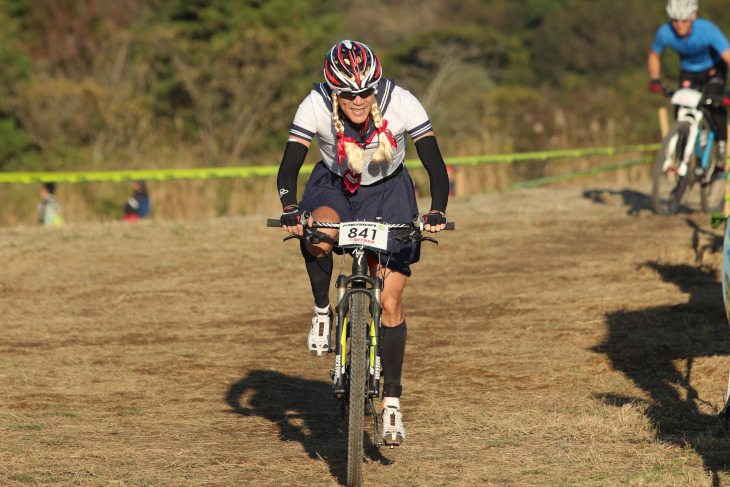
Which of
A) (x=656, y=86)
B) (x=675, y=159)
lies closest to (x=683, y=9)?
(x=656, y=86)

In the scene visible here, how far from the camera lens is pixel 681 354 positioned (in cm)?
747

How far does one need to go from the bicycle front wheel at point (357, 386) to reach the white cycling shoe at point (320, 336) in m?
0.72

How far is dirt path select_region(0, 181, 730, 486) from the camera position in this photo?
556 centimetres

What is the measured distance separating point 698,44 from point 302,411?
781 centimetres

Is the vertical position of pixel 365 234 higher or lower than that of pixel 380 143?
lower

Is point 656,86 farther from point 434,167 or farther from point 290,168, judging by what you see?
Answer: point 290,168

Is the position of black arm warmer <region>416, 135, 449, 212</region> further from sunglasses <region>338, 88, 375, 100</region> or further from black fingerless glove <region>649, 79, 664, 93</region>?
black fingerless glove <region>649, 79, 664, 93</region>

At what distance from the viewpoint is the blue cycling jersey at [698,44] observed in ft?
39.2

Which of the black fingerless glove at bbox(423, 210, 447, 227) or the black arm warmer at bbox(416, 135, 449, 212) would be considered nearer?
the black fingerless glove at bbox(423, 210, 447, 227)

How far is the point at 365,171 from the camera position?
18.7ft

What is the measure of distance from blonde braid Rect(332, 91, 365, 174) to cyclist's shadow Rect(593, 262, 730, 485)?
241 cm

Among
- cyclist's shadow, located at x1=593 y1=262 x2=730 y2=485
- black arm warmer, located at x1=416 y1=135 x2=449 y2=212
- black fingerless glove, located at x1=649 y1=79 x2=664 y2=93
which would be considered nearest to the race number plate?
black arm warmer, located at x1=416 y1=135 x2=449 y2=212

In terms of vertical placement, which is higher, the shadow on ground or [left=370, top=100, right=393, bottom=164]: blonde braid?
[left=370, top=100, right=393, bottom=164]: blonde braid

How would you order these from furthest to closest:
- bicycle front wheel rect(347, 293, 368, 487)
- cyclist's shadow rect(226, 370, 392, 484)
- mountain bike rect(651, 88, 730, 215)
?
mountain bike rect(651, 88, 730, 215) → cyclist's shadow rect(226, 370, 392, 484) → bicycle front wheel rect(347, 293, 368, 487)
